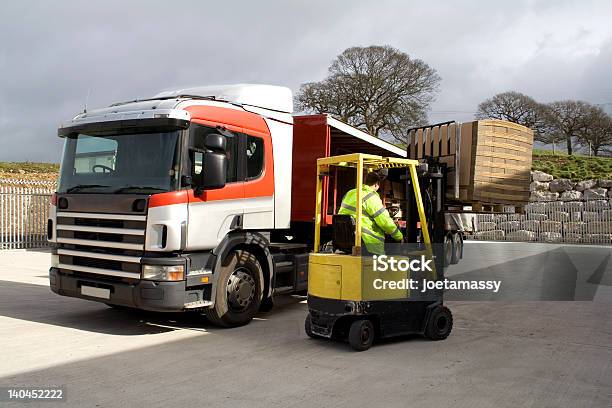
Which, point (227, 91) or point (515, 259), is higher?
point (227, 91)

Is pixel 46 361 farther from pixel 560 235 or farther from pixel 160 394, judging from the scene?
pixel 560 235

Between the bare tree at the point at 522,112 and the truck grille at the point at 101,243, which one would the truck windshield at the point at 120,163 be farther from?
the bare tree at the point at 522,112

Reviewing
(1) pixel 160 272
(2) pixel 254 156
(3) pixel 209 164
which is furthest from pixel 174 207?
(2) pixel 254 156

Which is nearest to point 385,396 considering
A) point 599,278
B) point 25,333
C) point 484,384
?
point 484,384

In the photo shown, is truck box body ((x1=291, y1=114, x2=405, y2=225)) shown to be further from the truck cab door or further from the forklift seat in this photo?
the forklift seat

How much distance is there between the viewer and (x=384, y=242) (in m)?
6.46

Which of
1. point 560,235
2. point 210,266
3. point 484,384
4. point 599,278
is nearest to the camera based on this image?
point 484,384

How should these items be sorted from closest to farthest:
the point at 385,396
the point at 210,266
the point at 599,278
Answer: the point at 385,396, the point at 210,266, the point at 599,278

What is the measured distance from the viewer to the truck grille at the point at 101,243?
645 centimetres

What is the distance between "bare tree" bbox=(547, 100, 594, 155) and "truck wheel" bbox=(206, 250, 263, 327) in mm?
42475

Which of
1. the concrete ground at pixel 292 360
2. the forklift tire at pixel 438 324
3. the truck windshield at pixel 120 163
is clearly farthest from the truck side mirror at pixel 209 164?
the forklift tire at pixel 438 324

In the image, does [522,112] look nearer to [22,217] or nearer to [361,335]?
[22,217]

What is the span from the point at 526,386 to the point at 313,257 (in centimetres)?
271

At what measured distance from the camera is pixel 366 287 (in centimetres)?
617
